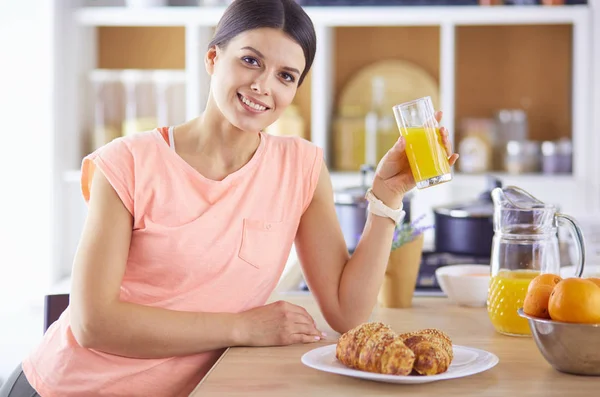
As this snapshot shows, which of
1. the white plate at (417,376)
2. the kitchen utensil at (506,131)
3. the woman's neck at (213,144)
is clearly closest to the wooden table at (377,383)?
the white plate at (417,376)

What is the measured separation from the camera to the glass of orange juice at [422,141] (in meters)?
1.42

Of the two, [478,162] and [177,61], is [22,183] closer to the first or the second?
[177,61]

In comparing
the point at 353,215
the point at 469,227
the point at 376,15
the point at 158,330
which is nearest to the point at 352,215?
the point at 353,215

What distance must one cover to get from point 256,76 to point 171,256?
1.10 ft

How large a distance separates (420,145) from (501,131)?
2.32 metres

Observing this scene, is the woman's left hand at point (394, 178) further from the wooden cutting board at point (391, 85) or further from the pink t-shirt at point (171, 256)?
the wooden cutting board at point (391, 85)

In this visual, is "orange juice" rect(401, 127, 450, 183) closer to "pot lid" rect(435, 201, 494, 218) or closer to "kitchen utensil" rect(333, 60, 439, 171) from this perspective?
"pot lid" rect(435, 201, 494, 218)

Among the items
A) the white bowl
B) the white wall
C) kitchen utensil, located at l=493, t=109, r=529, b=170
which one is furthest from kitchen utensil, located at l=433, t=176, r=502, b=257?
the white wall

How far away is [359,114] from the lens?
3.70 meters

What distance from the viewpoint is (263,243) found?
1.47 metres

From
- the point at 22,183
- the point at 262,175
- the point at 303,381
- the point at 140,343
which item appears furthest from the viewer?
the point at 22,183

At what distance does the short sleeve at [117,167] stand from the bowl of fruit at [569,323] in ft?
2.19

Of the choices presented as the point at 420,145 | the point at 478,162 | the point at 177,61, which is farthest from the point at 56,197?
the point at 420,145

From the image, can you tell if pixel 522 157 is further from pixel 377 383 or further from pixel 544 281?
pixel 377 383
